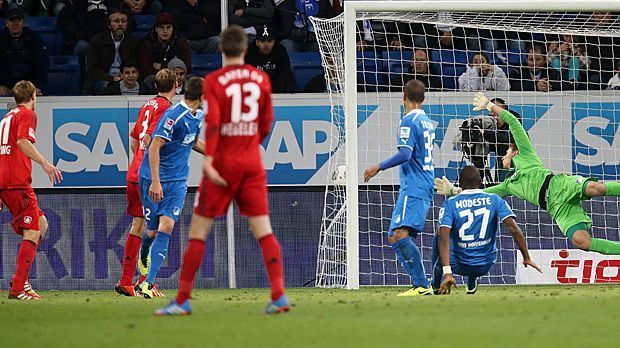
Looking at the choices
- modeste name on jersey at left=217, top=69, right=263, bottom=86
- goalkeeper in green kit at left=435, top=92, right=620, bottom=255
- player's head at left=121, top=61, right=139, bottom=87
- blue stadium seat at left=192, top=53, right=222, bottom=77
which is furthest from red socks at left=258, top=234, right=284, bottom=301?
blue stadium seat at left=192, top=53, right=222, bottom=77

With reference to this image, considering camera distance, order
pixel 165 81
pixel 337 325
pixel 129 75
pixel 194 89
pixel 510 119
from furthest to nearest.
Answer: pixel 129 75
pixel 510 119
pixel 165 81
pixel 194 89
pixel 337 325

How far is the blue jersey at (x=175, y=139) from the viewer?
11.0m

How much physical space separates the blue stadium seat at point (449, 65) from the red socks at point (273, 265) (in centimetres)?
806

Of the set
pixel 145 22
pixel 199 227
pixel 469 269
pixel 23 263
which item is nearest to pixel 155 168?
pixel 23 263

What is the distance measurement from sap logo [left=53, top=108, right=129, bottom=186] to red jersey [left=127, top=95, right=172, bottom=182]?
310cm

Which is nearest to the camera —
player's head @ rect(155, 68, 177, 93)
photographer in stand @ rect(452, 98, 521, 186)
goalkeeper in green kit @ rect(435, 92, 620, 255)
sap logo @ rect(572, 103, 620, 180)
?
player's head @ rect(155, 68, 177, 93)

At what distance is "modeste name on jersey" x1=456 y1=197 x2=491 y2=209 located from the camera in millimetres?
11125

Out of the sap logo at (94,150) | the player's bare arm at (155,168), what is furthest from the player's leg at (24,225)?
the sap logo at (94,150)

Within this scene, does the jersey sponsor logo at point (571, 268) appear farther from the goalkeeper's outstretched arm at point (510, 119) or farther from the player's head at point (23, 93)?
the player's head at point (23, 93)

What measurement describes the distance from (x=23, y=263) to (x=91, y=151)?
412cm

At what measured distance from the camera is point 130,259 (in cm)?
1181

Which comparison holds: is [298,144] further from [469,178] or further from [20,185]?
[20,185]

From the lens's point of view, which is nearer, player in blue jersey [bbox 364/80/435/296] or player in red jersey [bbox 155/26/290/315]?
player in red jersey [bbox 155/26/290/315]

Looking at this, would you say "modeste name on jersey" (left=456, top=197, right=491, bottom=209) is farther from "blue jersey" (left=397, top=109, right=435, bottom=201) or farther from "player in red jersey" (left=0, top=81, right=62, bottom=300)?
"player in red jersey" (left=0, top=81, right=62, bottom=300)
